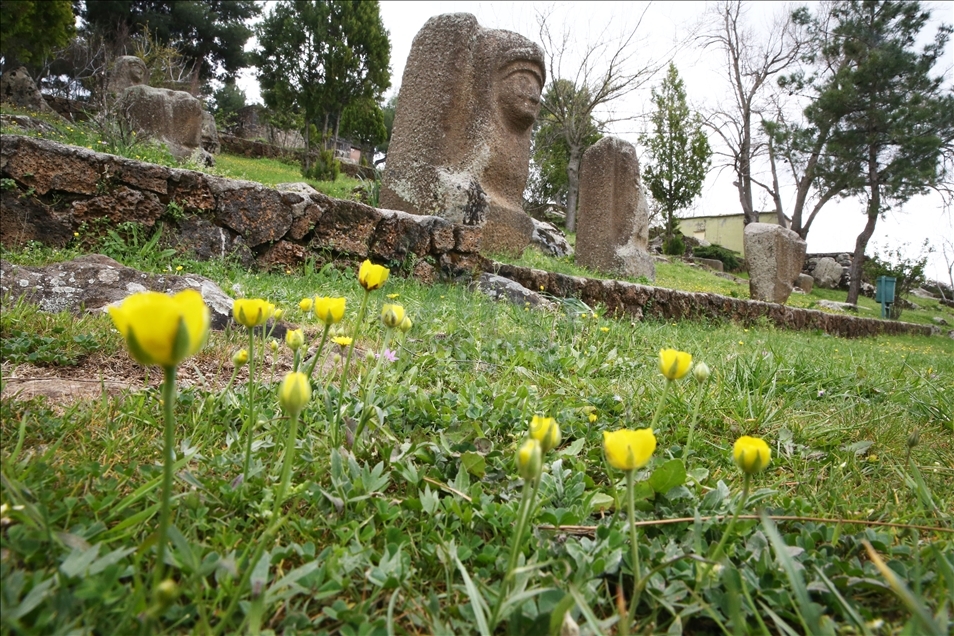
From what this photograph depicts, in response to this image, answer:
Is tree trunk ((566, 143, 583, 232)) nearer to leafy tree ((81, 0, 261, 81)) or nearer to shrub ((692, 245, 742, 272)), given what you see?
shrub ((692, 245, 742, 272))

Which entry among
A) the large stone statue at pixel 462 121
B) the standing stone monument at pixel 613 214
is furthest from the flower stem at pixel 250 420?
the standing stone monument at pixel 613 214

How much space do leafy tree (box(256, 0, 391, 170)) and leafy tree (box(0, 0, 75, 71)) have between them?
7.26m

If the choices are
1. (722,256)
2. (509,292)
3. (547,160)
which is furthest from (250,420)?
(547,160)

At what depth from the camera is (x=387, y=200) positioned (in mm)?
5902

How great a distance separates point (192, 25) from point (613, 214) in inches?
861

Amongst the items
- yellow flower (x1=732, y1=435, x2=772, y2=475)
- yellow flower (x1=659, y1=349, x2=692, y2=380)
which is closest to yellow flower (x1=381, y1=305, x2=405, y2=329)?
yellow flower (x1=659, y1=349, x2=692, y2=380)

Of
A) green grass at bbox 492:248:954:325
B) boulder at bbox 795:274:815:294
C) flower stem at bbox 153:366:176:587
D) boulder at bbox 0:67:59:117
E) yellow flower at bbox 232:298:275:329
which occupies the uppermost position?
boulder at bbox 0:67:59:117

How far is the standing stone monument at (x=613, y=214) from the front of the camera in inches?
342

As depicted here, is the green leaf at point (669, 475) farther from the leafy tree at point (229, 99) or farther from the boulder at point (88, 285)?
the leafy tree at point (229, 99)

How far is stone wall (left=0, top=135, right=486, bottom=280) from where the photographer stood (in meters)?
2.71

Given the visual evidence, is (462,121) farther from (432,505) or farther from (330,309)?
(432,505)

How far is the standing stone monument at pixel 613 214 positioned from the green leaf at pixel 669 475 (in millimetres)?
7875

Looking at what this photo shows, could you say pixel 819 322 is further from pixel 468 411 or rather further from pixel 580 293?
pixel 468 411

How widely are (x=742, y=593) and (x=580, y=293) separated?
4.46m
